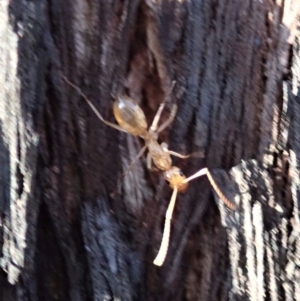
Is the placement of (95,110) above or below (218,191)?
above

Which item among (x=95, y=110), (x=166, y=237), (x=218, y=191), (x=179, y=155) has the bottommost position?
(x=166, y=237)

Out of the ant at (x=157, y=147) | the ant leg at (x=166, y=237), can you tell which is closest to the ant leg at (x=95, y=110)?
the ant at (x=157, y=147)

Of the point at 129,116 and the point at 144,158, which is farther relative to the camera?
the point at 144,158

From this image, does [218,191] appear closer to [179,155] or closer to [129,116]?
[179,155]

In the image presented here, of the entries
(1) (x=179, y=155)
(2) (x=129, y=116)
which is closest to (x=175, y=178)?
(1) (x=179, y=155)

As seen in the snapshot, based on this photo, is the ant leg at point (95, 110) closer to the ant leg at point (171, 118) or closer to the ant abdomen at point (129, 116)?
the ant abdomen at point (129, 116)

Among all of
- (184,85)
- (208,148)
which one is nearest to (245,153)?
(208,148)
